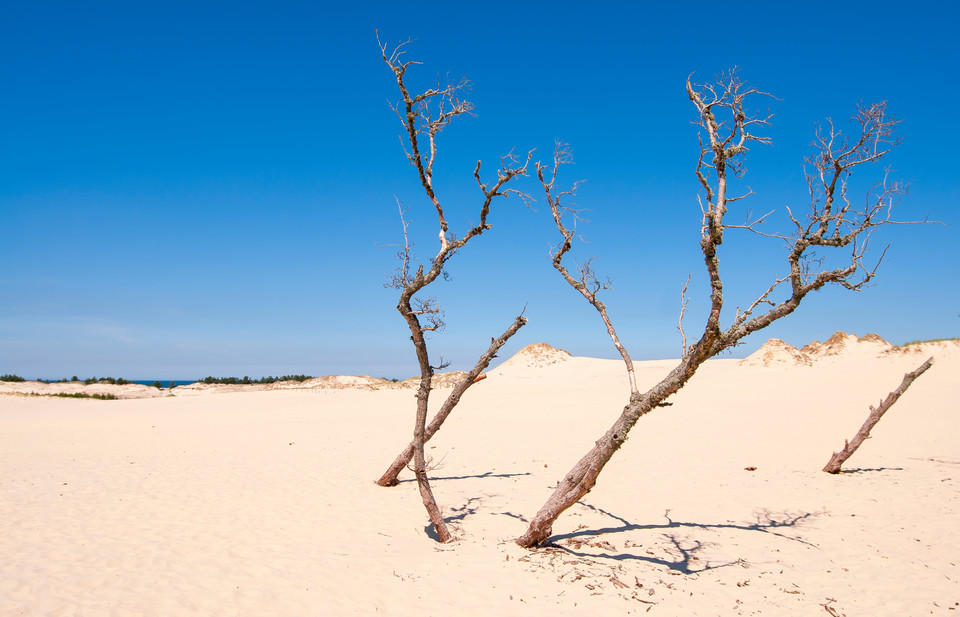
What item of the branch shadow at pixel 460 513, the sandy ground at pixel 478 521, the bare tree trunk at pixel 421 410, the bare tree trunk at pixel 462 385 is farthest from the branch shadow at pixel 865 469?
the bare tree trunk at pixel 421 410

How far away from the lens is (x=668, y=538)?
27.2 ft

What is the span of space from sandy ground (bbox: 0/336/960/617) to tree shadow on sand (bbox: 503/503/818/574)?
Result: 0.05 meters

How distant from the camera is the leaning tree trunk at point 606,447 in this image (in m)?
6.45

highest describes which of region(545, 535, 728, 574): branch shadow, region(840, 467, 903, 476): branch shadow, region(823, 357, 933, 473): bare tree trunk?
region(823, 357, 933, 473): bare tree trunk

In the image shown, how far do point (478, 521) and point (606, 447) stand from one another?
3330 mm

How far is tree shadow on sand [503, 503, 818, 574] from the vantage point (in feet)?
23.9

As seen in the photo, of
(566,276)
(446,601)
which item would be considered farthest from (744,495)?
(446,601)

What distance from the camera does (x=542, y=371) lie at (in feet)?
140

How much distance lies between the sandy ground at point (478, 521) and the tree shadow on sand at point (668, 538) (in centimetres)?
5

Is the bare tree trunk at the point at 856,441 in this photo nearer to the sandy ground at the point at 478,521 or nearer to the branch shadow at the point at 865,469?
the branch shadow at the point at 865,469

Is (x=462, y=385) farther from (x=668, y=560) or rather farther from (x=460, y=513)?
(x=668, y=560)

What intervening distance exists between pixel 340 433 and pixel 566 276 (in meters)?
13.0

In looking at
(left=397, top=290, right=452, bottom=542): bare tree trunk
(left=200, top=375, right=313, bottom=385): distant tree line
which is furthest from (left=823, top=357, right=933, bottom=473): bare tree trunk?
(left=200, top=375, right=313, bottom=385): distant tree line

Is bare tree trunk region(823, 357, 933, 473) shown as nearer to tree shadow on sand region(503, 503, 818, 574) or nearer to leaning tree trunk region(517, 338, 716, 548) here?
tree shadow on sand region(503, 503, 818, 574)
